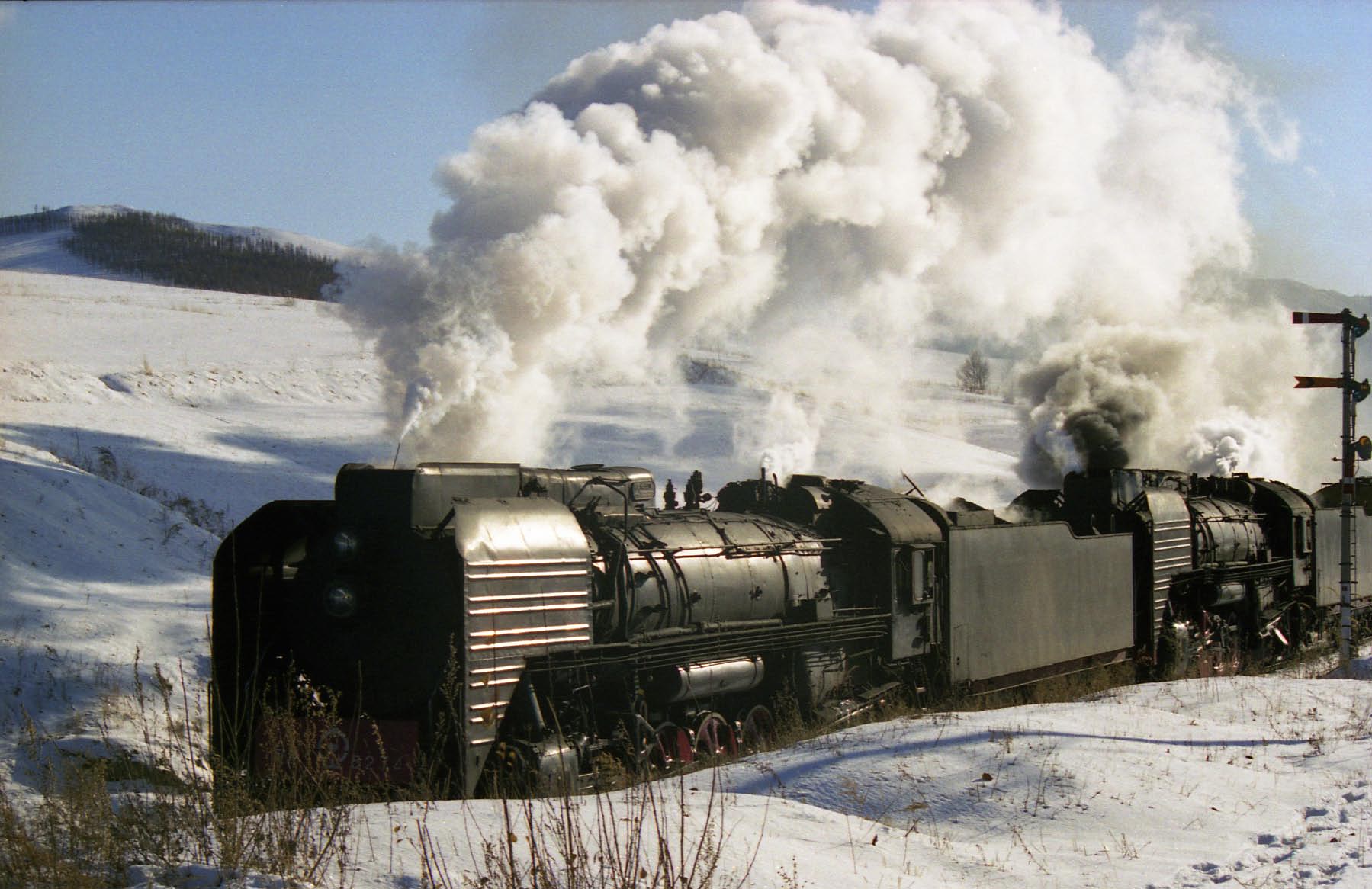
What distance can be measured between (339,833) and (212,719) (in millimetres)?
4079

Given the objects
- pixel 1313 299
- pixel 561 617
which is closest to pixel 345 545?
pixel 561 617

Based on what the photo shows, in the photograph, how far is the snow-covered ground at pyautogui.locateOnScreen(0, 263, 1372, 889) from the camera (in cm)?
604

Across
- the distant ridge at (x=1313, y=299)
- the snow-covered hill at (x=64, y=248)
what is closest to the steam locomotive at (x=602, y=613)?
the snow-covered hill at (x=64, y=248)

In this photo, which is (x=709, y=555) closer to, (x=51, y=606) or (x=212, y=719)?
(x=212, y=719)

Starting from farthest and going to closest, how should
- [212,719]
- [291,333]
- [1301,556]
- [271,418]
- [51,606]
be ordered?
[291,333], [271,418], [1301,556], [51,606], [212,719]

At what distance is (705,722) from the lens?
9.73 meters

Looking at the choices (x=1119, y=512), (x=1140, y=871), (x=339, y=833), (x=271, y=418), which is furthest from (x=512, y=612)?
(x=271, y=418)

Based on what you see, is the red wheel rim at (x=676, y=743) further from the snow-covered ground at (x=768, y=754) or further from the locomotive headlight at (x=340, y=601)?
the locomotive headlight at (x=340, y=601)

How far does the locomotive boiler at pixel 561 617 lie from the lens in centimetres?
782

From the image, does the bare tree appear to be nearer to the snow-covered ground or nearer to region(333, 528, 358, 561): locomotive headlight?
the snow-covered ground

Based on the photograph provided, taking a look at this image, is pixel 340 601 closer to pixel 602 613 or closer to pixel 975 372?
pixel 602 613

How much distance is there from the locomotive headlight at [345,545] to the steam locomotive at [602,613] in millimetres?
17

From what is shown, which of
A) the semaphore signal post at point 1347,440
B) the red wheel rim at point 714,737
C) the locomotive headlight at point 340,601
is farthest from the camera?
the semaphore signal post at point 1347,440

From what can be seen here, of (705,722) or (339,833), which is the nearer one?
(339,833)
